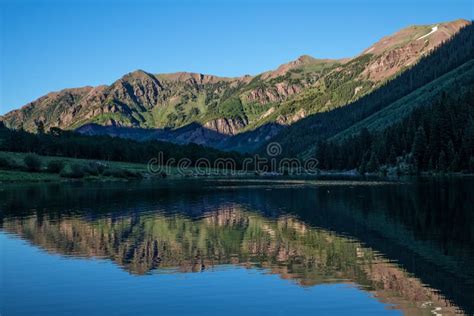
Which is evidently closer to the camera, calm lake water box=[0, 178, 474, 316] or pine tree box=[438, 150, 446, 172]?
calm lake water box=[0, 178, 474, 316]

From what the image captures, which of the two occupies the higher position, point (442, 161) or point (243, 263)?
point (442, 161)

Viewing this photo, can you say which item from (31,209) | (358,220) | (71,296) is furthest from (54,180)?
(71,296)

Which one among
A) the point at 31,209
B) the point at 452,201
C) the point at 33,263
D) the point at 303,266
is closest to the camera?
the point at 303,266

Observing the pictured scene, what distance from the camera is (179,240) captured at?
4675 cm

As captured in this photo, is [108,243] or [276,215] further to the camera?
[276,215]

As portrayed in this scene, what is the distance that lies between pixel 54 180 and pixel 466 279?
181497 millimetres

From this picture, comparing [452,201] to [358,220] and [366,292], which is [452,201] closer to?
[358,220]

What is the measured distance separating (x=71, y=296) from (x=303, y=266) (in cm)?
1549

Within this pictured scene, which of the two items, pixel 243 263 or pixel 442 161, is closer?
pixel 243 263

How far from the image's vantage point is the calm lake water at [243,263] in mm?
26219

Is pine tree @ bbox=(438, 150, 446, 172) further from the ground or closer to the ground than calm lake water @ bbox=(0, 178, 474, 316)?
further from the ground

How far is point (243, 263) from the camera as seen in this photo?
36688mm

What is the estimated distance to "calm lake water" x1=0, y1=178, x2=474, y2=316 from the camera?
26.2m

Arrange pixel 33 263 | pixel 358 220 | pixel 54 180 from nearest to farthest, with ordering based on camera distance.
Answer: pixel 33 263
pixel 358 220
pixel 54 180
